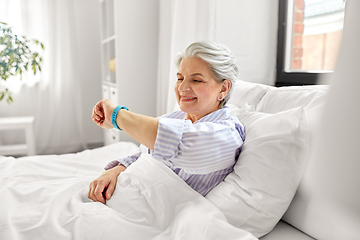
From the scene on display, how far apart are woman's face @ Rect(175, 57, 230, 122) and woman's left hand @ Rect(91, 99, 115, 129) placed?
27 cm

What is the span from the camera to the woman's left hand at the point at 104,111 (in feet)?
2.87

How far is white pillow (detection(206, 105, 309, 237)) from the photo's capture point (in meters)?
0.79

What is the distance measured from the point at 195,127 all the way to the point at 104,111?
301mm

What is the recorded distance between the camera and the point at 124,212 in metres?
0.86

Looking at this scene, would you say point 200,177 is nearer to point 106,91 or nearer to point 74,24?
point 106,91

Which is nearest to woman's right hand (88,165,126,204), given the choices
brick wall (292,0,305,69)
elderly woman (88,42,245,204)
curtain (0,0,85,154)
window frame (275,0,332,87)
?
elderly woman (88,42,245,204)

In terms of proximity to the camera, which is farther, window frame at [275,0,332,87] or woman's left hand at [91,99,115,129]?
window frame at [275,0,332,87]

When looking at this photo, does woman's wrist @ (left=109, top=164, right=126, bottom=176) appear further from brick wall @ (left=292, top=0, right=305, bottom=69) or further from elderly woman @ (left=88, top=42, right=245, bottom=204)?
brick wall @ (left=292, top=0, right=305, bottom=69)

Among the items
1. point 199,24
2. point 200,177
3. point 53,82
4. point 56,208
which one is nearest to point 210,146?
point 200,177

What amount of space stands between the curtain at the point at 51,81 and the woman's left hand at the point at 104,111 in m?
2.59

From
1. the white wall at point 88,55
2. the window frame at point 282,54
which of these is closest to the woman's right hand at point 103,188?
the window frame at point 282,54

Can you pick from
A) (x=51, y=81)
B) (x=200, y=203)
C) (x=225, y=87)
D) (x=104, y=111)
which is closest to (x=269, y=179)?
(x=200, y=203)

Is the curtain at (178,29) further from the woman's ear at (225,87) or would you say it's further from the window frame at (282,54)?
the woman's ear at (225,87)

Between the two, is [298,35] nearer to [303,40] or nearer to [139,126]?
[303,40]
